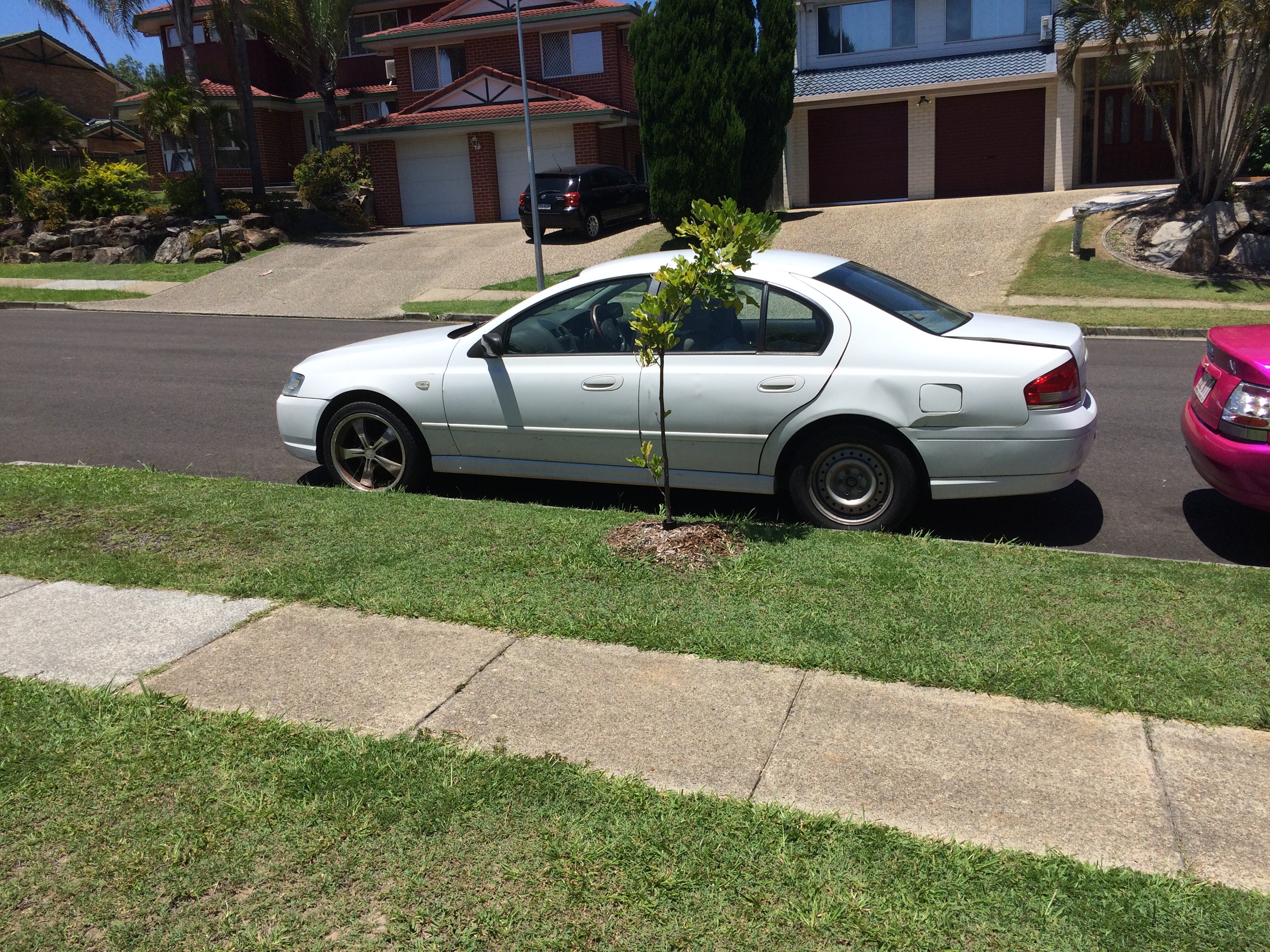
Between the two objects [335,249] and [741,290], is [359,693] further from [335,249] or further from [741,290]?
[335,249]

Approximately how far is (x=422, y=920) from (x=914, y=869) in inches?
55.2

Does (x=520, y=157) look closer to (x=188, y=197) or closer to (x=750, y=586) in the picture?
(x=188, y=197)

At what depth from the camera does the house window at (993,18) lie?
1118 inches

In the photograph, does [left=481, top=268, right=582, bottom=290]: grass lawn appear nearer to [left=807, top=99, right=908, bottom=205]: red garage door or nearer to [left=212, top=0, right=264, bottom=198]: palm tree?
[left=212, top=0, right=264, bottom=198]: palm tree

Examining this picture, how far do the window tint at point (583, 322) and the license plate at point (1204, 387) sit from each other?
3.33 m

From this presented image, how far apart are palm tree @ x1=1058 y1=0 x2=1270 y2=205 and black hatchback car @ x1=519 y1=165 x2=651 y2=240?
37.1 feet

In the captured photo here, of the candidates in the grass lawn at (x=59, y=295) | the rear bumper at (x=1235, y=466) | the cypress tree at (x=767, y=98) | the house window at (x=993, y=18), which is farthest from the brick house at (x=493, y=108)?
the rear bumper at (x=1235, y=466)

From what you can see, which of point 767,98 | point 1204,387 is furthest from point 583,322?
point 767,98

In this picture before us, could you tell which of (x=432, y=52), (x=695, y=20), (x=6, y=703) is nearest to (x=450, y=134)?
(x=432, y=52)

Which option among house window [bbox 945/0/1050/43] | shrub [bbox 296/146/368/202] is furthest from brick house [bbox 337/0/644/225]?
house window [bbox 945/0/1050/43]

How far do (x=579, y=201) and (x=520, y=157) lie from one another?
6991mm

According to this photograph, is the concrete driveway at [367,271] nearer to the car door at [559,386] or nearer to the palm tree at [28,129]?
the palm tree at [28,129]

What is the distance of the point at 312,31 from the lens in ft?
109

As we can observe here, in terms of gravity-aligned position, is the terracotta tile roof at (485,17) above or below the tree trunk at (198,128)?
above
